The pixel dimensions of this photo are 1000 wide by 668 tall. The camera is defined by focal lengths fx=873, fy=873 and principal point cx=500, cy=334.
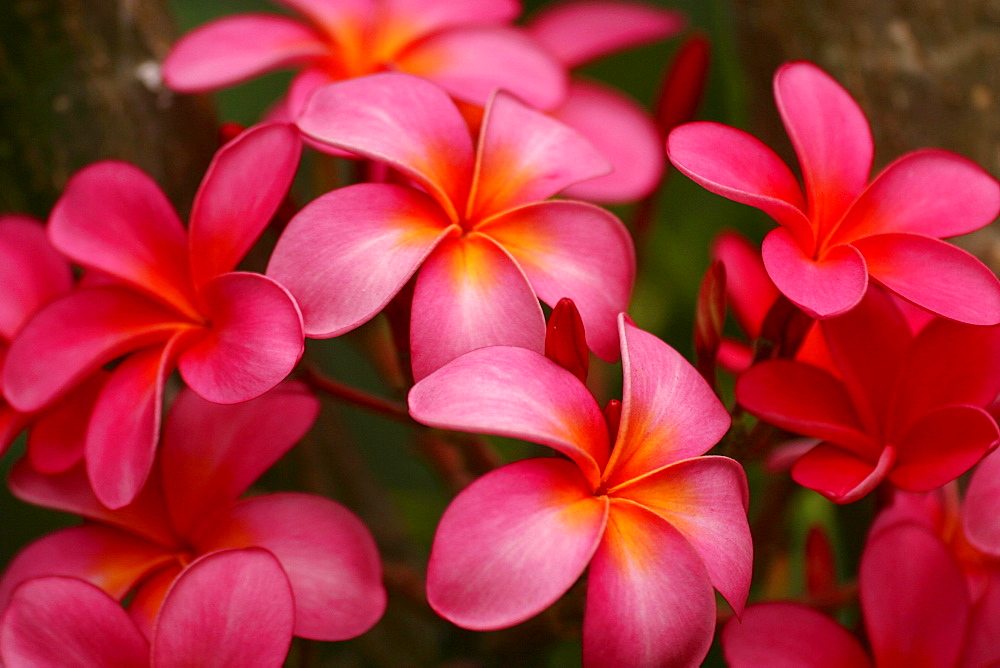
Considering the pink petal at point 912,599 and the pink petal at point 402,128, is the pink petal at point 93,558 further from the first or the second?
the pink petal at point 912,599

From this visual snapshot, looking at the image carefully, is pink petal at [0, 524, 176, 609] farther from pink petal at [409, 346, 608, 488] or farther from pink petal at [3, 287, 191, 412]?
pink petal at [409, 346, 608, 488]

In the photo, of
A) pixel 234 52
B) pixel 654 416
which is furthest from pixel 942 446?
pixel 234 52

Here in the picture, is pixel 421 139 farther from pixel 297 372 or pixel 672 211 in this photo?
pixel 672 211

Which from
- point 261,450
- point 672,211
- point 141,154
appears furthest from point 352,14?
point 672,211

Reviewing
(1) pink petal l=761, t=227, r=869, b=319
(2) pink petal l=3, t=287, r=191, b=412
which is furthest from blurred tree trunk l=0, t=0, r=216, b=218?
(1) pink petal l=761, t=227, r=869, b=319

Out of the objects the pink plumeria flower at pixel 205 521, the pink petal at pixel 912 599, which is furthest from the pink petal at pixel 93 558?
the pink petal at pixel 912 599

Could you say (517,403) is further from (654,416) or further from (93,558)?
(93,558)
